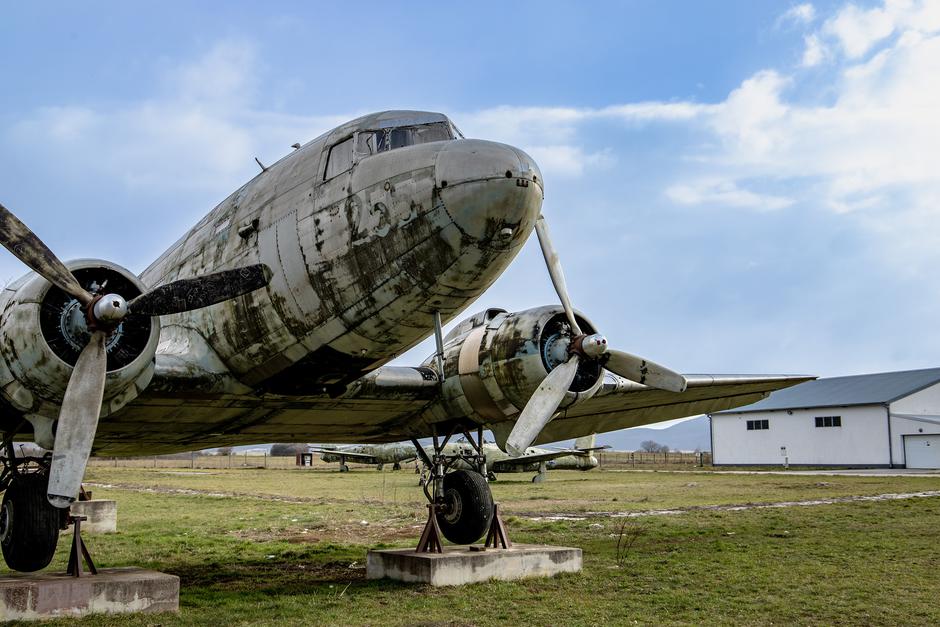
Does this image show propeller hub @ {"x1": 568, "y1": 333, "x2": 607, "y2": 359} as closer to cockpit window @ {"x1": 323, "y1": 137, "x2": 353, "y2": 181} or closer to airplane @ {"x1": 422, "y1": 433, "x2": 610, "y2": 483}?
cockpit window @ {"x1": 323, "y1": 137, "x2": 353, "y2": 181}

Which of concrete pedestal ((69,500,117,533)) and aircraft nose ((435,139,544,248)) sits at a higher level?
aircraft nose ((435,139,544,248))

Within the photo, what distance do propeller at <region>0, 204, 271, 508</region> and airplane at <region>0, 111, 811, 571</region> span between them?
0.6 inches

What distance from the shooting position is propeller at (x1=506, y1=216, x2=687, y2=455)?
391 inches

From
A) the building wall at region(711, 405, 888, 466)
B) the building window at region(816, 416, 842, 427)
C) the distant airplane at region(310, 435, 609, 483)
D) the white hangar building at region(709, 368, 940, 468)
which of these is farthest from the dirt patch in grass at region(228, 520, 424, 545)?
the building window at region(816, 416, 842, 427)

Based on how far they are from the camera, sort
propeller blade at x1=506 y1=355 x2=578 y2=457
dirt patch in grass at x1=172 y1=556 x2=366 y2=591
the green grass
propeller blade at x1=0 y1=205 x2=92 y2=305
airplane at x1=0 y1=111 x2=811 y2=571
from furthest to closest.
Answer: dirt patch in grass at x1=172 y1=556 x2=366 y2=591 → propeller blade at x1=506 y1=355 x2=578 y2=457 → the green grass → airplane at x1=0 y1=111 x2=811 y2=571 → propeller blade at x1=0 y1=205 x2=92 y2=305

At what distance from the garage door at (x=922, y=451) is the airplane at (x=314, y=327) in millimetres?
41536

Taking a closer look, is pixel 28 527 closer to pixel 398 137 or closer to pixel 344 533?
pixel 398 137

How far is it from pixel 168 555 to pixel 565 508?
1161 cm

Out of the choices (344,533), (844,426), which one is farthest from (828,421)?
(344,533)

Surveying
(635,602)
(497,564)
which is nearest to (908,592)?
(635,602)

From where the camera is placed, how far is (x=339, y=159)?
8.61 metres

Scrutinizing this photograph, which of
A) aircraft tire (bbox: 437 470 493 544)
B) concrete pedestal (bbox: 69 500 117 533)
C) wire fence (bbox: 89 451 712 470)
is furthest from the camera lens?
wire fence (bbox: 89 451 712 470)

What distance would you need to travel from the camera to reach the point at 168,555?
44.3 ft

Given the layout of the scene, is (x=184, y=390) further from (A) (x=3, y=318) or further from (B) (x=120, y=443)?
(B) (x=120, y=443)
